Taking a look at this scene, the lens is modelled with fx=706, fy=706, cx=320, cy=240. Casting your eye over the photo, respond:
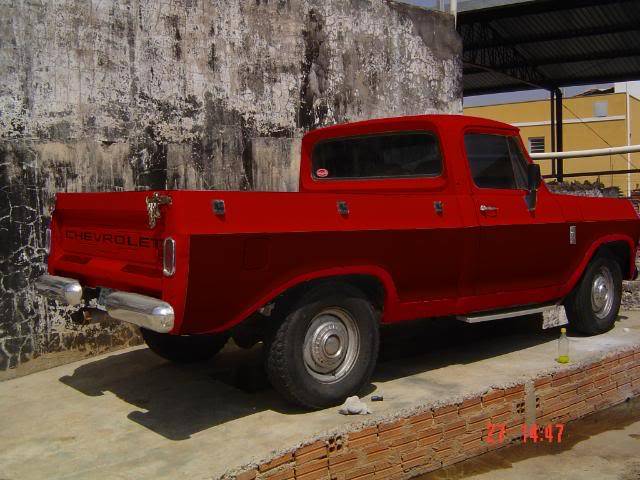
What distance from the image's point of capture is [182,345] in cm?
546

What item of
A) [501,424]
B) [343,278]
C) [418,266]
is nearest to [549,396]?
[501,424]

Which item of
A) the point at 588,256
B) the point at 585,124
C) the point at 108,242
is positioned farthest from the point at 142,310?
the point at 585,124

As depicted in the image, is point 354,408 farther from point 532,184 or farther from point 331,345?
point 532,184

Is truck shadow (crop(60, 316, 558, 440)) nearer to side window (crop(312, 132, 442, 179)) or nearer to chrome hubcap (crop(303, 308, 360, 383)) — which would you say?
chrome hubcap (crop(303, 308, 360, 383))

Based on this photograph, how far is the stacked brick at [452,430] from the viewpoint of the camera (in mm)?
3826

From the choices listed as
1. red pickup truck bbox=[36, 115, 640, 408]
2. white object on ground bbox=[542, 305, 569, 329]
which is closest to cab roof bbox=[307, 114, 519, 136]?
red pickup truck bbox=[36, 115, 640, 408]

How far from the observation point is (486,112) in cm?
3534

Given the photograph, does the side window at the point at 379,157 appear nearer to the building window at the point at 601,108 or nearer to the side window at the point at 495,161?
the side window at the point at 495,161

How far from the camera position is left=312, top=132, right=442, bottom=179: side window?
16.9 feet

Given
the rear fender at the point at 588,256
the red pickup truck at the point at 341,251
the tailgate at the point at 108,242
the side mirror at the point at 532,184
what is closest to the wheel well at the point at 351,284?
the red pickup truck at the point at 341,251

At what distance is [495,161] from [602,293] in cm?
203

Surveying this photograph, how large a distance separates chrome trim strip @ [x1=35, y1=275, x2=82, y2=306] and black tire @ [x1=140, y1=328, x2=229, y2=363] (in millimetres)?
902

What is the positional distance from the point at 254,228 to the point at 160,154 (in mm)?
2782

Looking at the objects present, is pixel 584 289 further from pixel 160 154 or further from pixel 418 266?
pixel 160 154
